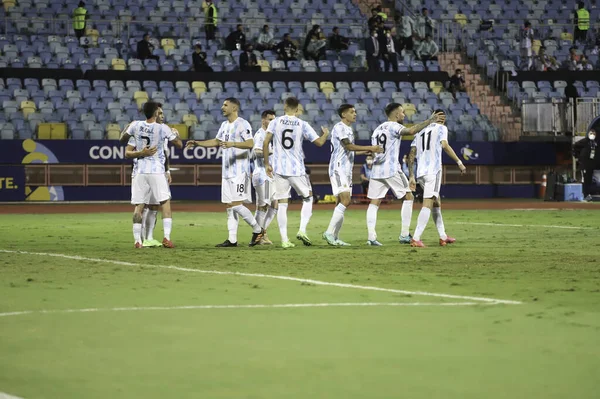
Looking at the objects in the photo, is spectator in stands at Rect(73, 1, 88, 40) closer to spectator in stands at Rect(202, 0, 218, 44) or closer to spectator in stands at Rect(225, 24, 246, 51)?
spectator in stands at Rect(202, 0, 218, 44)

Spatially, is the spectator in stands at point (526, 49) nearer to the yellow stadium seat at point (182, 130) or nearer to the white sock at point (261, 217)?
the yellow stadium seat at point (182, 130)

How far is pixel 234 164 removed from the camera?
16250 mm

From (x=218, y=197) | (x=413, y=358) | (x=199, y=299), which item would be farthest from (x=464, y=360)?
(x=218, y=197)

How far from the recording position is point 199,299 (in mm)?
9633

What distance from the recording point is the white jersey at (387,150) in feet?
55.1

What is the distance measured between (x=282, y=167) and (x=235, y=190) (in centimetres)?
80

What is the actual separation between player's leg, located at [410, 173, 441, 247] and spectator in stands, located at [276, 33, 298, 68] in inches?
861

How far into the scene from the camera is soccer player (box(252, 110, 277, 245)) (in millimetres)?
17078

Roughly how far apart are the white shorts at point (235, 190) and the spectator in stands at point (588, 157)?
19.7 meters

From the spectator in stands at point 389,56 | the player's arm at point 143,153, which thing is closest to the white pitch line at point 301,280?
the player's arm at point 143,153

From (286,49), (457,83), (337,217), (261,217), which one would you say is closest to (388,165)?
(337,217)

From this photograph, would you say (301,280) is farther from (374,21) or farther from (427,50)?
(427,50)

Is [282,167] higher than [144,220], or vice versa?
[282,167]

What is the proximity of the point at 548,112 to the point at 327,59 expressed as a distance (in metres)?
8.22
